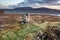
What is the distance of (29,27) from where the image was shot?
14.9ft

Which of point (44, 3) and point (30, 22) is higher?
point (44, 3)

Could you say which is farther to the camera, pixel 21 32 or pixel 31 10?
pixel 31 10

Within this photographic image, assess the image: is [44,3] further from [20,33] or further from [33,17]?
[20,33]

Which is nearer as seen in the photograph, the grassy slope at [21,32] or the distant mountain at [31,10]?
the grassy slope at [21,32]

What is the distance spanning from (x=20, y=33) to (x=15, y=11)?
0.46 metres

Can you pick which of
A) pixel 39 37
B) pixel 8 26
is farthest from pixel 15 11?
pixel 39 37

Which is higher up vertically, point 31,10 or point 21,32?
point 31,10

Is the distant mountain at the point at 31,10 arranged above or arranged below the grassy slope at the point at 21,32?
above

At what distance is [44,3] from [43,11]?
153mm

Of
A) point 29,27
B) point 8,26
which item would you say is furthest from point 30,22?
point 8,26

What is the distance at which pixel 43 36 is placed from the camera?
445 centimetres

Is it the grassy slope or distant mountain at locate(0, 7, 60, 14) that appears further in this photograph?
distant mountain at locate(0, 7, 60, 14)

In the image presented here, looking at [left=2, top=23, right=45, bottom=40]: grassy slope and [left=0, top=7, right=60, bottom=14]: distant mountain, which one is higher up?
[left=0, top=7, right=60, bottom=14]: distant mountain

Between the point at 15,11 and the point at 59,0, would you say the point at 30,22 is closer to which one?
the point at 15,11
